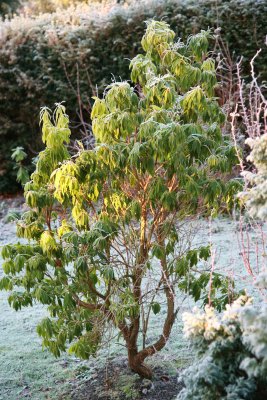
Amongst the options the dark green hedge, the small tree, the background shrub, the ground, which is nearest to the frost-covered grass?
the ground

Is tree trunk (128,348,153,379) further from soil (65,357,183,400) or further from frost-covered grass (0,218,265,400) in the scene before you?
frost-covered grass (0,218,265,400)

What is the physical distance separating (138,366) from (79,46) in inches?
255

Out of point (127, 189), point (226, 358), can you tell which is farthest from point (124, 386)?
point (226, 358)

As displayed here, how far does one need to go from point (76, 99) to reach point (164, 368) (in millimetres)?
6200

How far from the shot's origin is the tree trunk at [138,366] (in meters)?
4.85

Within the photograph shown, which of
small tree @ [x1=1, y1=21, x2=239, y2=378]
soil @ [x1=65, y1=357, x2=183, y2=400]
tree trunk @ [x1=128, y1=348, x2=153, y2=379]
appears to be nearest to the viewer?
small tree @ [x1=1, y1=21, x2=239, y2=378]

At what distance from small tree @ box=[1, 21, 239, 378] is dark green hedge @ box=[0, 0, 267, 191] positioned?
17.0 feet

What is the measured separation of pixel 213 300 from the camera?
4.39 meters

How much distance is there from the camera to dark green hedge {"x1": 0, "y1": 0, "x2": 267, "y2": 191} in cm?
949

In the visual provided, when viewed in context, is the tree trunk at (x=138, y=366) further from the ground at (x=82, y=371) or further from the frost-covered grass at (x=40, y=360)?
the frost-covered grass at (x=40, y=360)

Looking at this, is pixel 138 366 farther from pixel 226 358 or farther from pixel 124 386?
pixel 226 358

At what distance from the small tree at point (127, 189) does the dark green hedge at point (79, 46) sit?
519 centimetres

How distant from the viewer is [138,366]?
488 centimetres

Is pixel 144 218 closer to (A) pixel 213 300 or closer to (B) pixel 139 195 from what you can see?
(B) pixel 139 195
